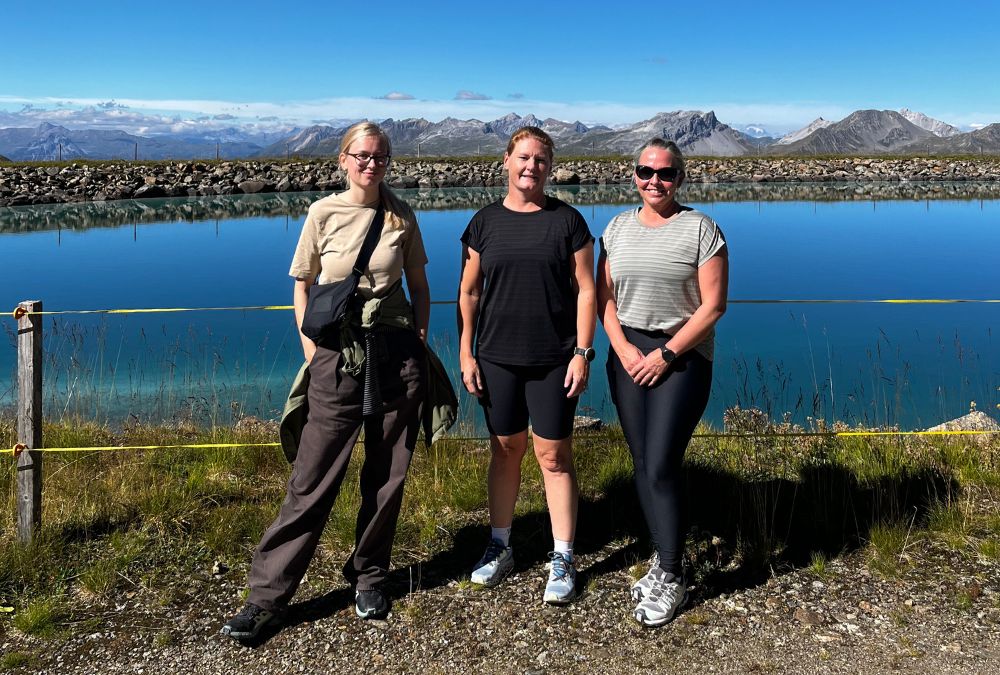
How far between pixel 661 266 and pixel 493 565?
4.58 ft

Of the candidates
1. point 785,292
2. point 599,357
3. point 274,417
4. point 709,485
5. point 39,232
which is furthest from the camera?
point 39,232

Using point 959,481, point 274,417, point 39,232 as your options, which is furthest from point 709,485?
point 39,232

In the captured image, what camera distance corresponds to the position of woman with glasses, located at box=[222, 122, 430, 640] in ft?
9.66

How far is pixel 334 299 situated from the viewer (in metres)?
2.89

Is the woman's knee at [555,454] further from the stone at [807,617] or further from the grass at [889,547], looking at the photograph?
the grass at [889,547]

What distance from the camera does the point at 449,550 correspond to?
3.79m

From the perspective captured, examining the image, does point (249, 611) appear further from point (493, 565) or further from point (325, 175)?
point (325, 175)

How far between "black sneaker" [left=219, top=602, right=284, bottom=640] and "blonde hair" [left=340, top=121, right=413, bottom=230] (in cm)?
147

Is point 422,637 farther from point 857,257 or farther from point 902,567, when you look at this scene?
point 857,257

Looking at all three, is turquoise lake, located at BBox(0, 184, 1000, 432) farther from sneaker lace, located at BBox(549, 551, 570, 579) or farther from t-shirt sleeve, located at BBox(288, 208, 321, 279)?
t-shirt sleeve, located at BBox(288, 208, 321, 279)

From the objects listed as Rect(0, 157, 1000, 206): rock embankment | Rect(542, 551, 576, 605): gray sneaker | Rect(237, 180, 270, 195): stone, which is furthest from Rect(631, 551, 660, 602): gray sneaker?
Rect(237, 180, 270, 195): stone

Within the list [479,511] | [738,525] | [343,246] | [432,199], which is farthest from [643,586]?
[432,199]

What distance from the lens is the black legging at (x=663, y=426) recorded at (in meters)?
3.06

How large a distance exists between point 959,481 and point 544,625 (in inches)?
98.2
